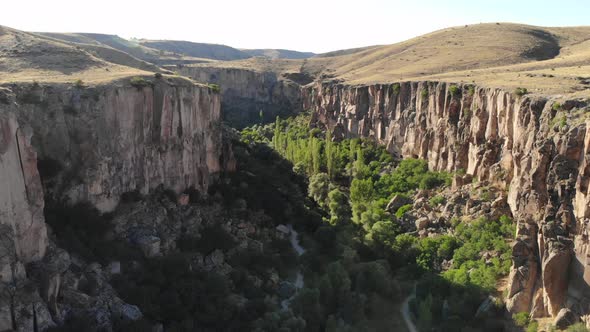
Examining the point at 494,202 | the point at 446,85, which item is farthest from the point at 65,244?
the point at 446,85

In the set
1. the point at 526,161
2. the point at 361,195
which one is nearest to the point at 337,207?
the point at 361,195

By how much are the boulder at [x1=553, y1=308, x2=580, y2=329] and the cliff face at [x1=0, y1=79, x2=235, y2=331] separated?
2812cm

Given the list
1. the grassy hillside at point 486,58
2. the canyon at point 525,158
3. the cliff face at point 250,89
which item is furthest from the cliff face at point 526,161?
the cliff face at point 250,89

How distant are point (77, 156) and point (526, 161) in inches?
1284

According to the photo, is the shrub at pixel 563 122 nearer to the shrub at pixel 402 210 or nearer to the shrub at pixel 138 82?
the shrub at pixel 402 210

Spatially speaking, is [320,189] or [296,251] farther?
[320,189]

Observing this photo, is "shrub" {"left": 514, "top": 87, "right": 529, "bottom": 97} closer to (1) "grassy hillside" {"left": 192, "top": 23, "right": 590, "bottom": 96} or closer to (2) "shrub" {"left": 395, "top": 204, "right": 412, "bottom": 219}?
(1) "grassy hillside" {"left": 192, "top": 23, "right": 590, "bottom": 96}

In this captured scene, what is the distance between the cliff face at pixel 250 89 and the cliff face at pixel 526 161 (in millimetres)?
59988

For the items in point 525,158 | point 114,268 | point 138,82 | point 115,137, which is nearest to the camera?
point 114,268

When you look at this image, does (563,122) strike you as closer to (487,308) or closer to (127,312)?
(487,308)

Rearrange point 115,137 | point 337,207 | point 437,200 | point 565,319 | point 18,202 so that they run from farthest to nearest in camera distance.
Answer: point 337,207 < point 437,200 < point 115,137 < point 565,319 < point 18,202

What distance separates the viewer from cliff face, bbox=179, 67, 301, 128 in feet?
430

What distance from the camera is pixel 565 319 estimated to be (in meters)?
29.8

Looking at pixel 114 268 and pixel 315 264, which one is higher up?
pixel 114 268
